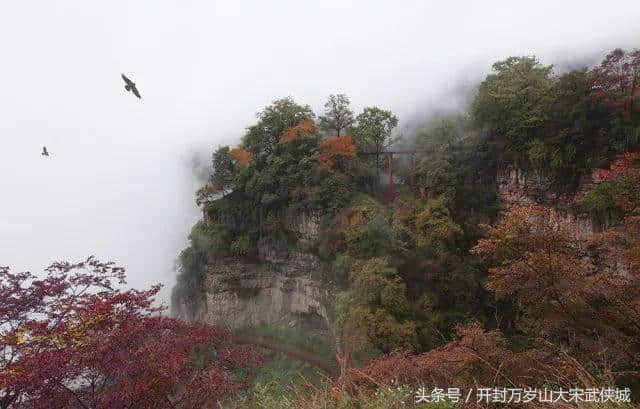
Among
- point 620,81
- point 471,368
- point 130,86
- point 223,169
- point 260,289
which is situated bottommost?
point 260,289

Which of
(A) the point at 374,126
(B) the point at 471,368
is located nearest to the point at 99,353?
(B) the point at 471,368

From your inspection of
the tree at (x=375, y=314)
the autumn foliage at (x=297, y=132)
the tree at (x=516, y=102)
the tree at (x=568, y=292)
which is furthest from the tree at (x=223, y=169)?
the tree at (x=568, y=292)

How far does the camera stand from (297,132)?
64.6 ft

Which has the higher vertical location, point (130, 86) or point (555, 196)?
point (130, 86)

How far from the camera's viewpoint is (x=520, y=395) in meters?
4.50

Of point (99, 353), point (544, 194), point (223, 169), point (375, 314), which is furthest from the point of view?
point (223, 169)

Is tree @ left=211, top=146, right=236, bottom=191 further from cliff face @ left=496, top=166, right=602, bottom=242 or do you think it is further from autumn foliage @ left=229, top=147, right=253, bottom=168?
cliff face @ left=496, top=166, right=602, bottom=242

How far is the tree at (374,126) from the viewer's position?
21.0m

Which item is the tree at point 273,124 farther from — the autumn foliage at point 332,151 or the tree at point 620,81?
the tree at point 620,81

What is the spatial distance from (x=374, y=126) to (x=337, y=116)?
232 centimetres

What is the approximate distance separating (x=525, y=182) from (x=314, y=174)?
10263 millimetres

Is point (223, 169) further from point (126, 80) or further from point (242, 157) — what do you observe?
point (126, 80)

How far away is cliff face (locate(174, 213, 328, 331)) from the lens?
2141cm

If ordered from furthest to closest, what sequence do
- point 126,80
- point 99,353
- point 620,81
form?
point 620,81 → point 126,80 → point 99,353
